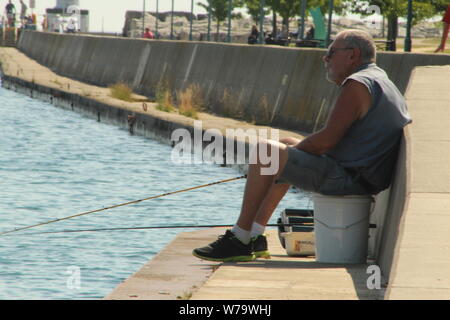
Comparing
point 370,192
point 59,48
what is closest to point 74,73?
point 59,48

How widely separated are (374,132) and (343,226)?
0.62 meters

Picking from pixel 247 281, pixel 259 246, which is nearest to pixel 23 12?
pixel 259 246

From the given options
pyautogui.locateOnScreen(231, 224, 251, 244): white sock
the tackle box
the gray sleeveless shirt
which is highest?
the gray sleeveless shirt

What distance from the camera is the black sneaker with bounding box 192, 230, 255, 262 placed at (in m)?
6.87

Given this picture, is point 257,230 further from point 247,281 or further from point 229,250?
point 247,281

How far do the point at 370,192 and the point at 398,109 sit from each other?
0.55 meters

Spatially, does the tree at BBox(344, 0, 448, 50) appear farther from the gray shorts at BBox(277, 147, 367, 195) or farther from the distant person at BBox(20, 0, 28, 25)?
the distant person at BBox(20, 0, 28, 25)

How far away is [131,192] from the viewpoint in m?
15.6

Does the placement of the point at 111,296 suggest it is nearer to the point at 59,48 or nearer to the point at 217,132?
the point at 217,132

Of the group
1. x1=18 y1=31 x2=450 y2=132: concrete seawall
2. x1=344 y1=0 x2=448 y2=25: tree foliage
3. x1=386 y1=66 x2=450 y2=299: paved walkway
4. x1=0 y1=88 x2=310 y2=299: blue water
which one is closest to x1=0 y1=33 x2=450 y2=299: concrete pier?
x1=386 y1=66 x2=450 y2=299: paved walkway

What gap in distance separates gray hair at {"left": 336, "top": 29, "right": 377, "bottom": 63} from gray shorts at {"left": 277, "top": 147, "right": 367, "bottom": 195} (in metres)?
0.70

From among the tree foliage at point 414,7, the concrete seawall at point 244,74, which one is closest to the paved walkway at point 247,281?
the concrete seawall at point 244,74

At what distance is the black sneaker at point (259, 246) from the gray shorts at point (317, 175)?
1.57 ft

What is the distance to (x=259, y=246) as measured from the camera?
7.02m
